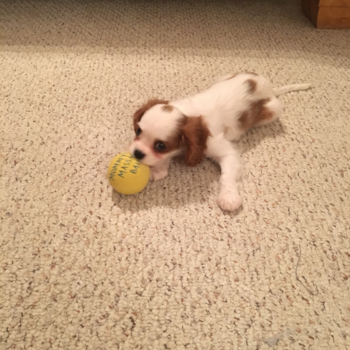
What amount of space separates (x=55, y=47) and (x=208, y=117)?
4.18ft

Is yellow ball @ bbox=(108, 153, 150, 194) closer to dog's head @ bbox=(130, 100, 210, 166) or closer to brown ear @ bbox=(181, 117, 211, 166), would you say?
dog's head @ bbox=(130, 100, 210, 166)

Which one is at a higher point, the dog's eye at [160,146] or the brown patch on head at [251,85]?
the brown patch on head at [251,85]

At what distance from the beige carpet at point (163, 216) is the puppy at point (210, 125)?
70 mm

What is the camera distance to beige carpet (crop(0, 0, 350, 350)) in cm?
96

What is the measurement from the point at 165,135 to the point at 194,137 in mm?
114

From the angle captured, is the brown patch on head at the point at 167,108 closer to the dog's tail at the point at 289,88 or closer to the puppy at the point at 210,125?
the puppy at the point at 210,125

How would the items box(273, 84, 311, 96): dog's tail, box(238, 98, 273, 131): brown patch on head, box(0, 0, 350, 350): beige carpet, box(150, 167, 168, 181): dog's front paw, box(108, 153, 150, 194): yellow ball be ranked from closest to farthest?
1. box(0, 0, 350, 350): beige carpet
2. box(108, 153, 150, 194): yellow ball
3. box(150, 167, 168, 181): dog's front paw
4. box(238, 98, 273, 131): brown patch on head
5. box(273, 84, 311, 96): dog's tail

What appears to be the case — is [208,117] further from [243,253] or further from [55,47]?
[55,47]

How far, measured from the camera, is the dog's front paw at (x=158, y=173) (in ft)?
4.32

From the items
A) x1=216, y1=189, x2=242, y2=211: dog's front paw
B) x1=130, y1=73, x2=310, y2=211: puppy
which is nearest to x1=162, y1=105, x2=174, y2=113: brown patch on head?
x1=130, y1=73, x2=310, y2=211: puppy

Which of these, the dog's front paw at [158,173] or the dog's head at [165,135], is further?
the dog's front paw at [158,173]

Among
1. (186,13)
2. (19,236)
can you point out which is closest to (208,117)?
(19,236)

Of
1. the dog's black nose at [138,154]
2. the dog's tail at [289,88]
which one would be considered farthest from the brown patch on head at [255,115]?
the dog's black nose at [138,154]

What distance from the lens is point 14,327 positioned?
941mm
